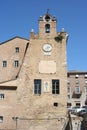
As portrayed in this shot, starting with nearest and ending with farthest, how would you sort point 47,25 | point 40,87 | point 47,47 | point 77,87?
1. point 40,87
2. point 47,47
3. point 47,25
4. point 77,87

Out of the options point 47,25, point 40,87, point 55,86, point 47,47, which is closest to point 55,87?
point 55,86

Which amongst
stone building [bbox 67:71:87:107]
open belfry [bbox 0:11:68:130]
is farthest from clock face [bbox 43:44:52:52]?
stone building [bbox 67:71:87:107]

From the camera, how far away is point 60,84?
122 ft

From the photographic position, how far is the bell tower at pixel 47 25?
38875 millimetres

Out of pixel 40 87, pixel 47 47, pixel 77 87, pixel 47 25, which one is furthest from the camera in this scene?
pixel 77 87

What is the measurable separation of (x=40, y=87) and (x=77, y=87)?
32776 mm

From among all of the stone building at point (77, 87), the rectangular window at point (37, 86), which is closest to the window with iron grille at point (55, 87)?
the rectangular window at point (37, 86)

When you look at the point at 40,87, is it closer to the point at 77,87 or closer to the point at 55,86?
the point at 55,86

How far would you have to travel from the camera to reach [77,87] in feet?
226

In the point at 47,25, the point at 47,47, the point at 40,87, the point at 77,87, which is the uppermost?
the point at 47,25

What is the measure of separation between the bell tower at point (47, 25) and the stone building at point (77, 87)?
29.9 meters

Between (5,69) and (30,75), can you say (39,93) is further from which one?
(5,69)

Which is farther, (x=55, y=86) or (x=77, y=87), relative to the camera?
(x=77, y=87)

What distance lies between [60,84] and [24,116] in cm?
606
